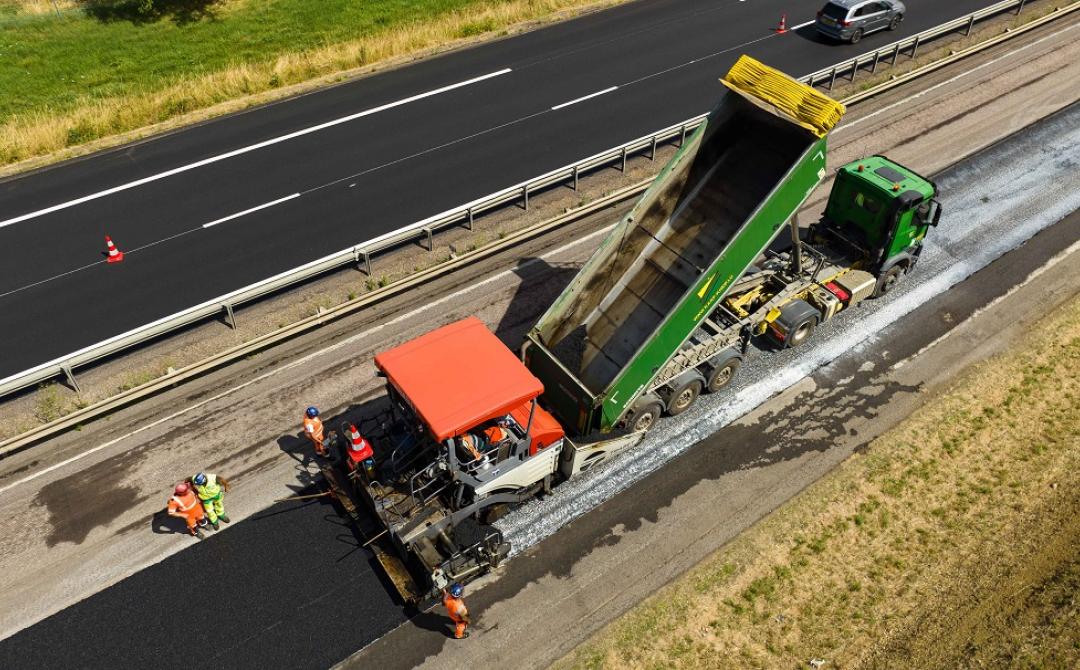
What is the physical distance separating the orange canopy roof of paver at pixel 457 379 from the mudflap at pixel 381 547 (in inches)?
101

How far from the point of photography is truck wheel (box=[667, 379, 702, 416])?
47.6ft

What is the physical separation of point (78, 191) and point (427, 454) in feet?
52.8

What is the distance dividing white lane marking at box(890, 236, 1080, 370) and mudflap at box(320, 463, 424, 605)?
11146 mm

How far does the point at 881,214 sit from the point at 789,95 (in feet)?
13.6

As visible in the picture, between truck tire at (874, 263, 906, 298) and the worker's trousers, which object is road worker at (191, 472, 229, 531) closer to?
the worker's trousers

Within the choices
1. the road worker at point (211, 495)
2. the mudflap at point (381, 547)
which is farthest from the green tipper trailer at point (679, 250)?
the road worker at point (211, 495)

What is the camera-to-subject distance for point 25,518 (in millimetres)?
13461

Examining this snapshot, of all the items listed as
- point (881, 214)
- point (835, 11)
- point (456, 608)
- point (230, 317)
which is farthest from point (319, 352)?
point (835, 11)

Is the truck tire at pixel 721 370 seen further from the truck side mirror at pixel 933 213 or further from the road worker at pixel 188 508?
the road worker at pixel 188 508

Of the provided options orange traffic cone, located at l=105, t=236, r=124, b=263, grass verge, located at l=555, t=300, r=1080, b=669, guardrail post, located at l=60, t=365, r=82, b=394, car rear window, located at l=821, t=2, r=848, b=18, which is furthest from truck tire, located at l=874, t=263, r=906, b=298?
orange traffic cone, located at l=105, t=236, r=124, b=263

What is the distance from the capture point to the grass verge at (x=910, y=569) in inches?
455

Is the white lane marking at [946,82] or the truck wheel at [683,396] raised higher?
the white lane marking at [946,82]

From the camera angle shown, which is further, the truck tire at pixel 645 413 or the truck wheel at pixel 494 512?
the truck tire at pixel 645 413

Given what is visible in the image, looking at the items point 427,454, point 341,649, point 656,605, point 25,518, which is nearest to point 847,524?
point 656,605
